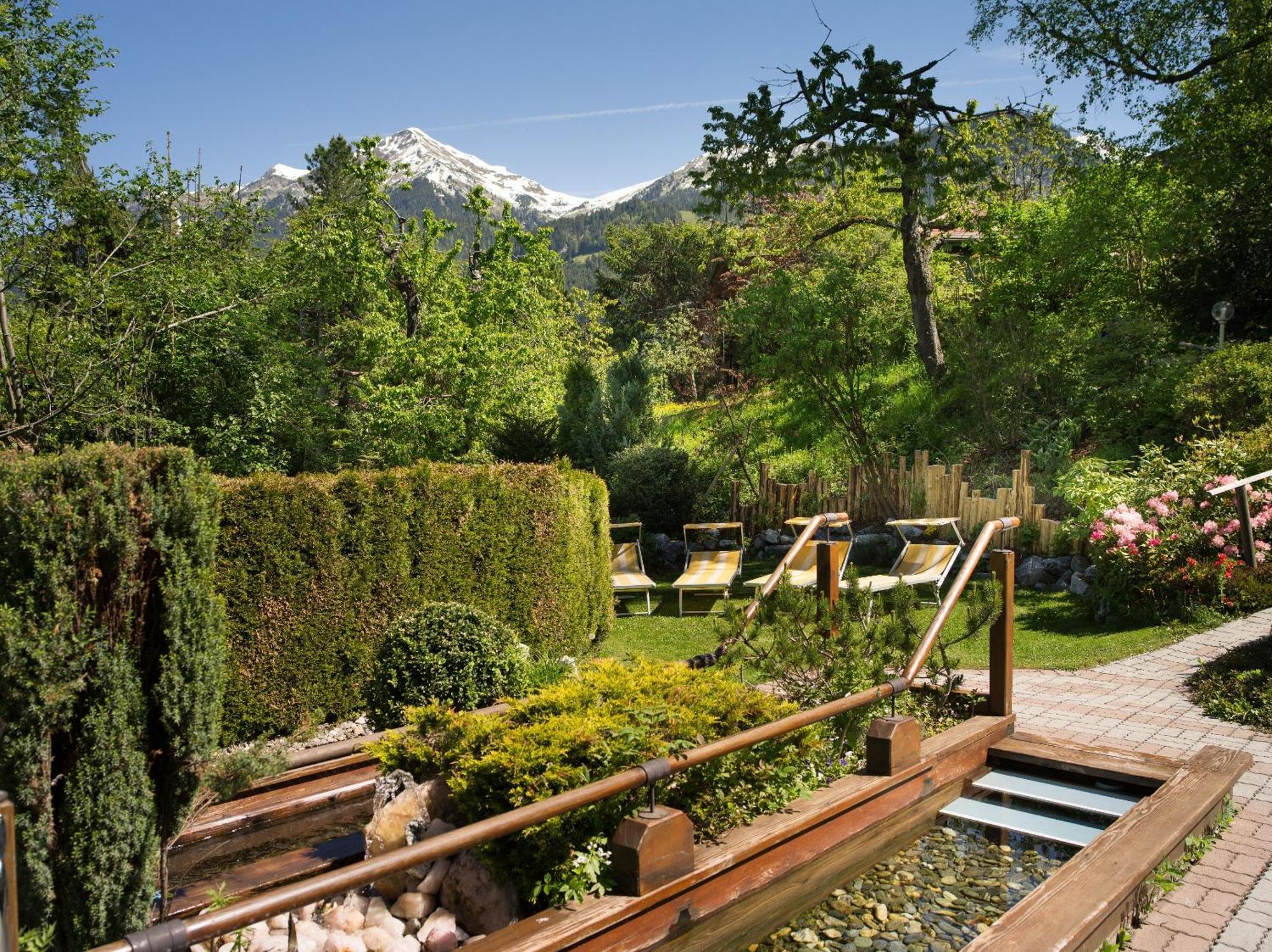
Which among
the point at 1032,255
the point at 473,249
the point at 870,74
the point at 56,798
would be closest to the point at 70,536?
the point at 56,798

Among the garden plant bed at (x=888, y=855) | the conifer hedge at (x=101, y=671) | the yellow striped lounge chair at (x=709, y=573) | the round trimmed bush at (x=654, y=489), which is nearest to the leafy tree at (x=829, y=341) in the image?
the round trimmed bush at (x=654, y=489)

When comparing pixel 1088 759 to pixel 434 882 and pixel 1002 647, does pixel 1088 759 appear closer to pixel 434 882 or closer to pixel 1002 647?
pixel 1002 647

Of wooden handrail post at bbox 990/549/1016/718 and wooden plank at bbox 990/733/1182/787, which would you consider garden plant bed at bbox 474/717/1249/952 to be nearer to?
wooden plank at bbox 990/733/1182/787

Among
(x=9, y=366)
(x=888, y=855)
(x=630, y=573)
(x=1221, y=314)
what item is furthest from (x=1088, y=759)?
(x=1221, y=314)

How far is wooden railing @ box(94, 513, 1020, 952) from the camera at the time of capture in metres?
1.98

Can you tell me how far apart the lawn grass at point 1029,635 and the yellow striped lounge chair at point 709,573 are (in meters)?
0.23

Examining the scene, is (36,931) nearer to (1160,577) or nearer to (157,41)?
(1160,577)

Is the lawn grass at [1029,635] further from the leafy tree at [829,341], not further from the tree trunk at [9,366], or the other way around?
the tree trunk at [9,366]

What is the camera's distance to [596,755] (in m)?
3.39

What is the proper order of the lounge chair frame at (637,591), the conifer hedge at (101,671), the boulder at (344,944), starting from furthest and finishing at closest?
the lounge chair frame at (637,591) → the boulder at (344,944) → the conifer hedge at (101,671)

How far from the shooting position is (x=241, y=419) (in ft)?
45.4

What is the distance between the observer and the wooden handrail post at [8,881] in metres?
1.51

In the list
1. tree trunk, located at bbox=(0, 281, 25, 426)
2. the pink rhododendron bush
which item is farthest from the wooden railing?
tree trunk, located at bbox=(0, 281, 25, 426)

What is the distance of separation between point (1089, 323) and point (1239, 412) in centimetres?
525
